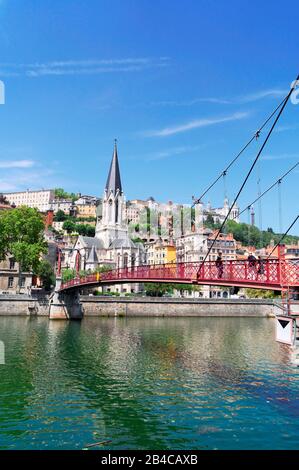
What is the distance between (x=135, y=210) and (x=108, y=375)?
172 metres

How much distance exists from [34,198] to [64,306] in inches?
6118

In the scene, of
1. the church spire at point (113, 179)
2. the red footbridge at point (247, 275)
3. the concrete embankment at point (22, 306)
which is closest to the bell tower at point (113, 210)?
the church spire at point (113, 179)

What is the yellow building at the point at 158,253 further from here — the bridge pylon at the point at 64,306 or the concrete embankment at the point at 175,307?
the bridge pylon at the point at 64,306

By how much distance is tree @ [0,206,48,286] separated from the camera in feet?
173

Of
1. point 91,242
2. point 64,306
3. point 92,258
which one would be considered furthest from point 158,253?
point 64,306

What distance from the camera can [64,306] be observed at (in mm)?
50188

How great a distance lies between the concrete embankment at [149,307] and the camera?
165ft

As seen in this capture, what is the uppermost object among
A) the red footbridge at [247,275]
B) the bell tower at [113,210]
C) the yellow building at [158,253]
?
the bell tower at [113,210]

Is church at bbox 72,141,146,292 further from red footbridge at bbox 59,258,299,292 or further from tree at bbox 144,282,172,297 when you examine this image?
red footbridge at bbox 59,258,299,292

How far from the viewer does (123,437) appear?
41.5 ft

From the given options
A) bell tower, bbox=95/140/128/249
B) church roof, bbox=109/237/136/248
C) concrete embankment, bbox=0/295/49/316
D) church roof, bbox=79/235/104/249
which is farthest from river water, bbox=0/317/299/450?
bell tower, bbox=95/140/128/249

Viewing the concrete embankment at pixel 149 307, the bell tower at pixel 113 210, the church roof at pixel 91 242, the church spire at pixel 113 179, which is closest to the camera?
the concrete embankment at pixel 149 307

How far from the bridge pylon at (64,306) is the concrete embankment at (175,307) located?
3795mm
